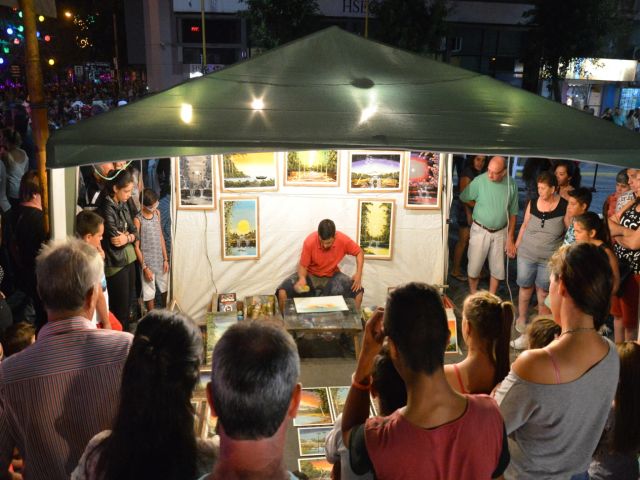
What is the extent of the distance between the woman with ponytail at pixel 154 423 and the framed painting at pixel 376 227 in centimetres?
415

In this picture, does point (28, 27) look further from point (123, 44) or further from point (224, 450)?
point (123, 44)

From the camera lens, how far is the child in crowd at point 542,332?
2.40 meters

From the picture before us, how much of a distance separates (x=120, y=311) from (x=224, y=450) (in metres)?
3.97

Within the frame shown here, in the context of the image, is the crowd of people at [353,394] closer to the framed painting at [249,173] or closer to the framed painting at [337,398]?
the framed painting at [337,398]

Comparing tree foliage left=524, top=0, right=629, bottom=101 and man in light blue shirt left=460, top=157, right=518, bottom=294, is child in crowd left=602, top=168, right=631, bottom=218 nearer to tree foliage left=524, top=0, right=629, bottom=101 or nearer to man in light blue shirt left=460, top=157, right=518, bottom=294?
man in light blue shirt left=460, top=157, right=518, bottom=294

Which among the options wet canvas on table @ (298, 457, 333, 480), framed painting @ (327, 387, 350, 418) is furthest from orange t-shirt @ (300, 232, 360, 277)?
wet canvas on table @ (298, 457, 333, 480)

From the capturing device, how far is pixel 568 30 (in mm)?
15094

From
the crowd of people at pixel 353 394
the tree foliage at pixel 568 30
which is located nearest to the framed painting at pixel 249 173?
the crowd of people at pixel 353 394

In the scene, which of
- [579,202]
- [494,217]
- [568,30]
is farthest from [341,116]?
[568,30]

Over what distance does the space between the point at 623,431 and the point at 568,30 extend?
1540 centimetres

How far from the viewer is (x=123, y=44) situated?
111 ft

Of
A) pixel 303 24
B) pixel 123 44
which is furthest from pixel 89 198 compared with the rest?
pixel 123 44

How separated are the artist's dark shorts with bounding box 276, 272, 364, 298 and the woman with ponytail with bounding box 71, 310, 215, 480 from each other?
3936 mm

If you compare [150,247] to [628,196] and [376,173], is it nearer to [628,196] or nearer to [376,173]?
[376,173]
